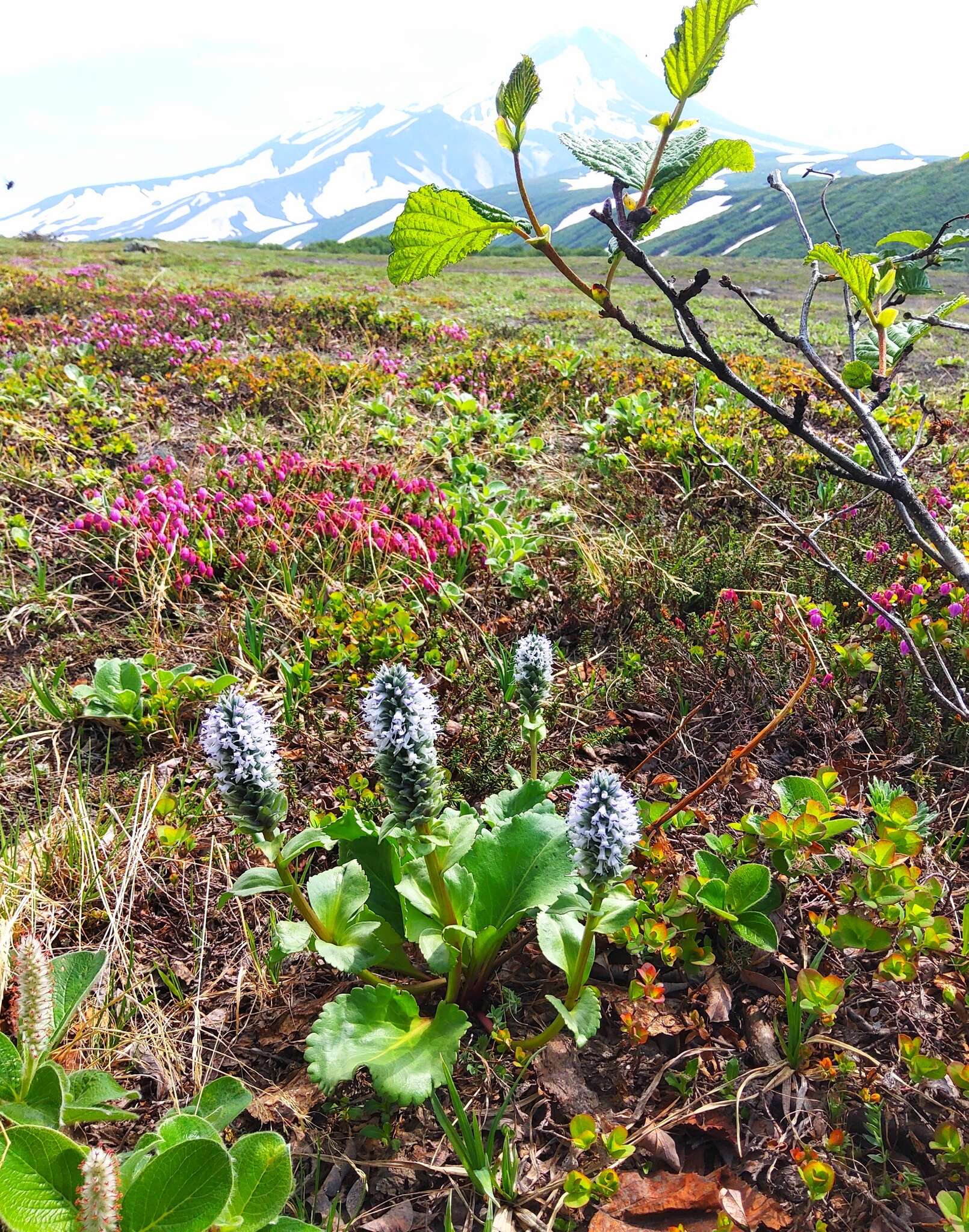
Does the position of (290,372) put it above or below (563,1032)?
above

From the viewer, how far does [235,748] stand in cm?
176

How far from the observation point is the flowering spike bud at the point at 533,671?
7.57 ft

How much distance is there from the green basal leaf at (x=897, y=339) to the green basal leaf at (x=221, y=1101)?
2336 mm

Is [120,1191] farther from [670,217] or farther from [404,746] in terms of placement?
[670,217]

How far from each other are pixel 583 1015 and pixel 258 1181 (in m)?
0.82

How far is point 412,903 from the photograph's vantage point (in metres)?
1.97

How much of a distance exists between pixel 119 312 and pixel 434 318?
5111 mm

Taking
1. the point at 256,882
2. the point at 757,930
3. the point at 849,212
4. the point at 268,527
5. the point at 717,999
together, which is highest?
the point at 849,212

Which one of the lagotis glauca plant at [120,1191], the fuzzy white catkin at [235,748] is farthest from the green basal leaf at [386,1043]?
the fuzzy white catkin at [235,748]

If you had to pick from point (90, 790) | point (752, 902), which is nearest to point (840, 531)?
point (752, 902)

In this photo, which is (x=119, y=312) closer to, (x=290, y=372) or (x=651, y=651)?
(x=290, y=372)

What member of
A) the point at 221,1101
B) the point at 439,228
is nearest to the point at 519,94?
the point at 439,228

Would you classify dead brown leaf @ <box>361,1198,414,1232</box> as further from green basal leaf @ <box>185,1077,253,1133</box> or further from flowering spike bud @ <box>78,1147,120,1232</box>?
flowering spike bud @ <box>78,1147,120,1232</box>

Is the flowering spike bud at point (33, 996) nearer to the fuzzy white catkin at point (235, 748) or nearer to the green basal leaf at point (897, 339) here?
the fuzzy white catkin at point (235, 748)
